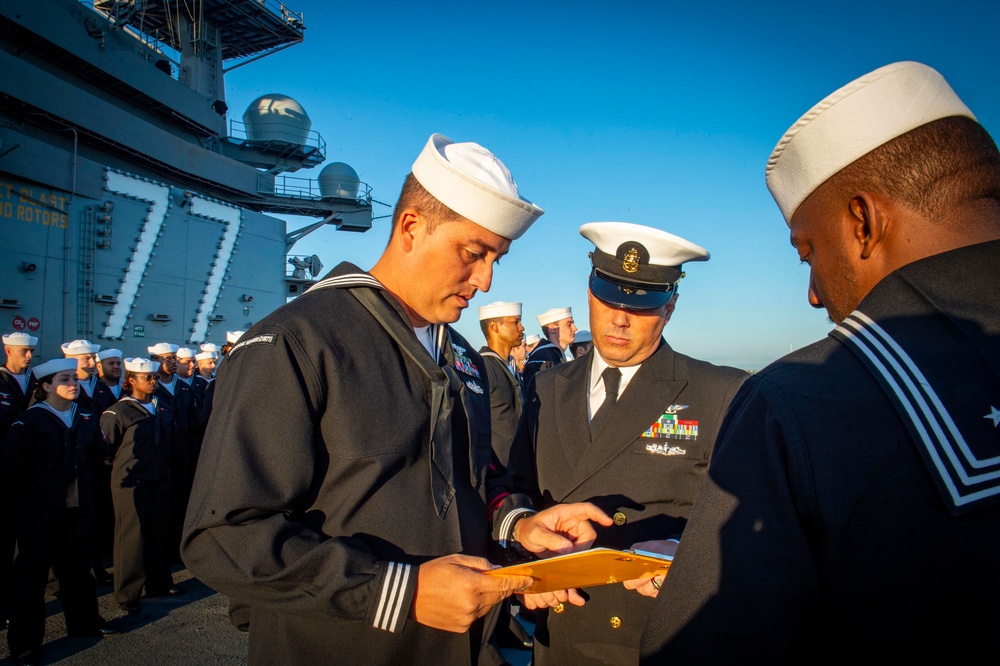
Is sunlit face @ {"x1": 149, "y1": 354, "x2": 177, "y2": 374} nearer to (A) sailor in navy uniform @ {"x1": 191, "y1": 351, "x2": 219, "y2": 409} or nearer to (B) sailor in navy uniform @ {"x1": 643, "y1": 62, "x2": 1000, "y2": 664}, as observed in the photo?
(A) sailor in navy uniform @ {"x1": 191, "y1": 351, "x2": 219, "y2": 409}

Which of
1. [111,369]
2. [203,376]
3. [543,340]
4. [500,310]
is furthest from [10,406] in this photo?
[543,340]

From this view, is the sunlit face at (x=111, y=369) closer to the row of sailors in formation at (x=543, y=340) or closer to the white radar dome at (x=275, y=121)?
the row of sailors in formation at (x=543, y=340)

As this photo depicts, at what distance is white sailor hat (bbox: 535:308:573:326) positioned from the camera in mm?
9102

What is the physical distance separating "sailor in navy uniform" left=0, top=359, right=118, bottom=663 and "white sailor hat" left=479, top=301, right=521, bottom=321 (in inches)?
162

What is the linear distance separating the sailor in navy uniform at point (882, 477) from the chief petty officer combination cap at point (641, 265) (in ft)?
5.32

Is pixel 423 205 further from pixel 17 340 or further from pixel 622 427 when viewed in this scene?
pixel 17 340

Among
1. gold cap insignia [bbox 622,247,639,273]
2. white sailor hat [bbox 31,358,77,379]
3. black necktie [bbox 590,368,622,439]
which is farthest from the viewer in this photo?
white sailor hat [bbox 31,358,77,379]

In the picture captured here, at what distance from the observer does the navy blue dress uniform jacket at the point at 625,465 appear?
2.34 meters

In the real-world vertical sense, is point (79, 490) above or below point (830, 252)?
below

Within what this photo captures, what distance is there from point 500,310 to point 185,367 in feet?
20.0

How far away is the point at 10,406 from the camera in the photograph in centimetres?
700

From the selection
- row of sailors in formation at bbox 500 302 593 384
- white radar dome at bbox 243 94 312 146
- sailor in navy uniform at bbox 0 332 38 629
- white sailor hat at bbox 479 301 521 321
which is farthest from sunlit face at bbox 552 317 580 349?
white radar dome at bbox 243 94 312 146

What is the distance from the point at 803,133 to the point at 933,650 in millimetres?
→ 920

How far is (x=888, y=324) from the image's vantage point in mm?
1001
